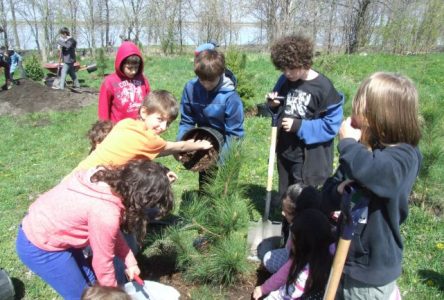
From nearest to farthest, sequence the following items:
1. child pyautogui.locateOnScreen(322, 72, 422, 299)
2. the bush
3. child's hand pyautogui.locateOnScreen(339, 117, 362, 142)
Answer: child pyautogui.locateOnScreen(322, 72, 422, 299)
child's hand pyautogui.locateOnScreen(339, 117, 362, 142)
the bush

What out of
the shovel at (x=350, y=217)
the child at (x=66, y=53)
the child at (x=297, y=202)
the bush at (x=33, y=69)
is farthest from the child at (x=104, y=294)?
the bush at (x=33, y=69)

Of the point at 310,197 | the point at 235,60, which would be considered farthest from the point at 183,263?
the point at 235,60

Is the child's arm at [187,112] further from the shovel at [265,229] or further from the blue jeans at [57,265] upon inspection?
the blue jeans at [57,265]

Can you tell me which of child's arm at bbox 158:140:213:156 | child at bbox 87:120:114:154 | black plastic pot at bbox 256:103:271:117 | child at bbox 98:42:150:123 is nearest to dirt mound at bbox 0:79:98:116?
black plastic pot at bbox 256:103:271:117

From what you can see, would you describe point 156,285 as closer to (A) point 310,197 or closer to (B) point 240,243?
(B) point 240,243

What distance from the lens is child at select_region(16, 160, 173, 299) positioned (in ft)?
5.68

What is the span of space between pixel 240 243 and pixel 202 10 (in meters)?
19.4

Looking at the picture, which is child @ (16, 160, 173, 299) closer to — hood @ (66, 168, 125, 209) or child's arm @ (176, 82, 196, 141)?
hood @ (66, 168, 125, 209)

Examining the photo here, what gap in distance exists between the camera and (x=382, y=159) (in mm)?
1409

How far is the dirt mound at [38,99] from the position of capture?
9195 millimetres

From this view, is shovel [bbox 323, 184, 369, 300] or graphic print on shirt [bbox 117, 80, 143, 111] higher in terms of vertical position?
graphic print on shirt [bbox 117, 80, 143, 111]

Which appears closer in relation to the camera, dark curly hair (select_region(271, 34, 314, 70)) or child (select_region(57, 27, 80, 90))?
dark curly hair (select_region(271, 34, 314, 70))

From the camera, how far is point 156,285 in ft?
7.02

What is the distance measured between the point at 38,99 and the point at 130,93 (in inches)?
290
